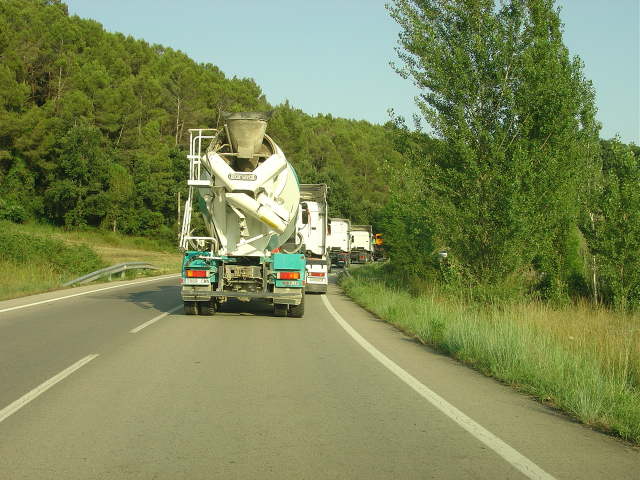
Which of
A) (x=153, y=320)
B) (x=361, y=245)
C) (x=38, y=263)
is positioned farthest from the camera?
(x=361, y=245)

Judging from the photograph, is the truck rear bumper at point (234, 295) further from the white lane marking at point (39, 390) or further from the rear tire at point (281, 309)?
the white lane marking at point (39, 390)

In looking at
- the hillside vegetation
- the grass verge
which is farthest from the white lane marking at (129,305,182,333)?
the hillside vegetation

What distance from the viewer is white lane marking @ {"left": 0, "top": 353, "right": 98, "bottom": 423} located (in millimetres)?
6777

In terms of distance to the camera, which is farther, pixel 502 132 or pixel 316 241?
pixel 316 241

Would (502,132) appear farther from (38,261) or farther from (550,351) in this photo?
(38,261)

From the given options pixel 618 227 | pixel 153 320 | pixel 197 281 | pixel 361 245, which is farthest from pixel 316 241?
pixel 361 245

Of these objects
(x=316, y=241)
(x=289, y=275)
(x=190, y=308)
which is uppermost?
(x=316, y=241)

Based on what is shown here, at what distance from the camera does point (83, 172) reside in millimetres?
62531

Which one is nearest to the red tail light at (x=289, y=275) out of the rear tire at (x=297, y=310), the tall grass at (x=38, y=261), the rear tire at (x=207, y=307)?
the rear tire at (x=297, y=310)

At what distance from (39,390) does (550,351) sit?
21.2 feet

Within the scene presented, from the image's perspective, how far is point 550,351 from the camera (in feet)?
31.7

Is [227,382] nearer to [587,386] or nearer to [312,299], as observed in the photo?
[587,386]

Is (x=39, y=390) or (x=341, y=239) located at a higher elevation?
(x=341, y=239)

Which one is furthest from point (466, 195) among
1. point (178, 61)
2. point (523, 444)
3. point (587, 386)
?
point (178, 61)
